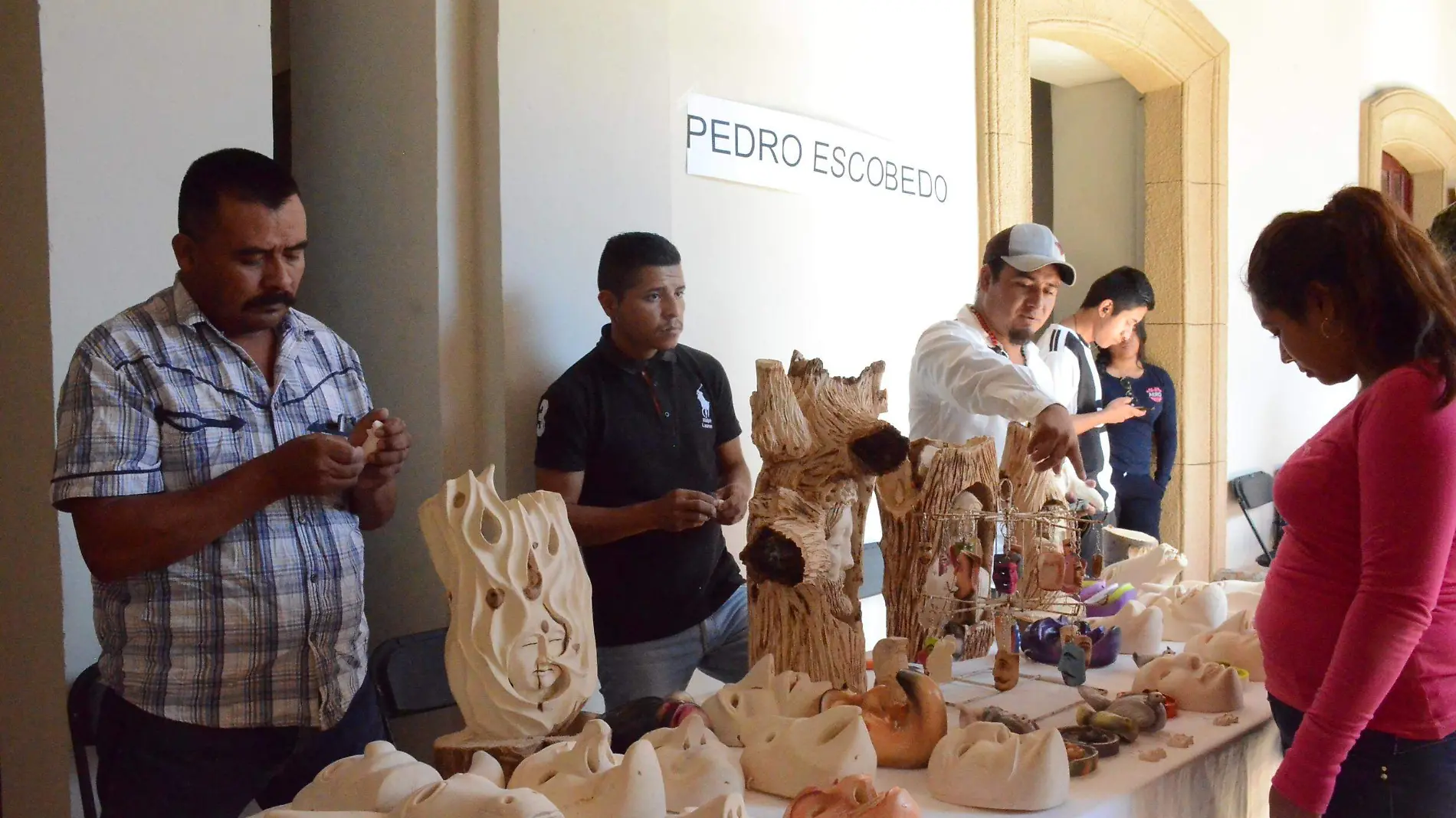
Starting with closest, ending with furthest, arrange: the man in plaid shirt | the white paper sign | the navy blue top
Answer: the man in plaid shirt < the white paper sign < the navy blue top

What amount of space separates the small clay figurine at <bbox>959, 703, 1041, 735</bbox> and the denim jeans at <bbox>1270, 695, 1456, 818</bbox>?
16.6 inches

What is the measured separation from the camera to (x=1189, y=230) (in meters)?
6.10

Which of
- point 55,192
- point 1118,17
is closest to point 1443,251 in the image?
point 55,192

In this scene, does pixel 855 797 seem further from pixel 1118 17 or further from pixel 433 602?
pixel 1118 17

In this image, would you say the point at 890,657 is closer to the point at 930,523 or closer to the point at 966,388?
the point at 930,523

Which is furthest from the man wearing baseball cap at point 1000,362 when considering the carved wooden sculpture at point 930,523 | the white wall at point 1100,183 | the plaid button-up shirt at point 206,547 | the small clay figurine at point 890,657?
the white wall at point 1100,183

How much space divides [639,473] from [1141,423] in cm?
300

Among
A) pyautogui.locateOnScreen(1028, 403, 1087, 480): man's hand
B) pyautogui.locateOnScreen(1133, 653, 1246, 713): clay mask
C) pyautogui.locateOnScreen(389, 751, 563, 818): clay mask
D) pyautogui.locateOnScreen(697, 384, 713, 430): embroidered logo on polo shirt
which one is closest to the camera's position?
pyautogui.locateOnScreen(389, 751, 563, 818): clay mask

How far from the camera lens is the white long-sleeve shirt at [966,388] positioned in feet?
7.95

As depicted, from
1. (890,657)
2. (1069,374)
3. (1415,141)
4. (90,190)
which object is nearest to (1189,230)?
(1069,374)

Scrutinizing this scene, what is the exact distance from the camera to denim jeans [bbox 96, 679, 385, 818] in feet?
5.83

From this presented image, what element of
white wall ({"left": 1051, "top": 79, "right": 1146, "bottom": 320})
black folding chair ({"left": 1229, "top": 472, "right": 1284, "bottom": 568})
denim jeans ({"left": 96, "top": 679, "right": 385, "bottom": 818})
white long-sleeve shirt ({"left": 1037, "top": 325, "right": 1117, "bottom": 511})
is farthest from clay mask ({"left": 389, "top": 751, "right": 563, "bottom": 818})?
black folding chair ({"left": 1229, "top": 472, "right": 1284, "bottom": 568})

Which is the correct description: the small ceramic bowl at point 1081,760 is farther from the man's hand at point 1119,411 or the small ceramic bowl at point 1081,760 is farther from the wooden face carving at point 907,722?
the man's hand at point 1119,411

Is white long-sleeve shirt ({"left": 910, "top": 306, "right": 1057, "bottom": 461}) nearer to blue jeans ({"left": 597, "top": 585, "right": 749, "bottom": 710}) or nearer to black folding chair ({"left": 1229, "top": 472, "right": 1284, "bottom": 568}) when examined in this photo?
blue jeans ({"left": 597, "top": 585, "right": 749, "bottom": 710})
